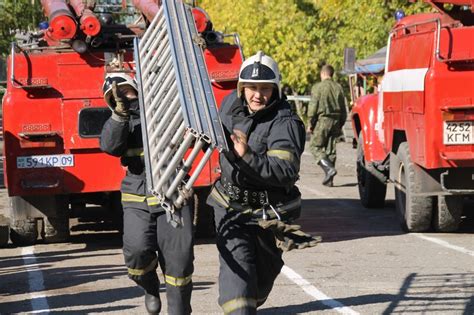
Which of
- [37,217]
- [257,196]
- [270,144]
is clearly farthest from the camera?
[37,217]

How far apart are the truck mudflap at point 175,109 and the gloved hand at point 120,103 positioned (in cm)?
99

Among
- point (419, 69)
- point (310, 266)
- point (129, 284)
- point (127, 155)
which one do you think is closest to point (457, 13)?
point (419, 69)

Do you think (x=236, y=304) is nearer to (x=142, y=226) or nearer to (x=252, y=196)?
(x=252, y=196)

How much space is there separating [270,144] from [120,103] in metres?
1.58

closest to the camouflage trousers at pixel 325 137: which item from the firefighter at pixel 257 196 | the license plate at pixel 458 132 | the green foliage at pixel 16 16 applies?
the license plate at pixel 458 132

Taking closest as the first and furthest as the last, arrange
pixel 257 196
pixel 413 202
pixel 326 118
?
pixel 257 196
pixel 413 202
pixel 326 118

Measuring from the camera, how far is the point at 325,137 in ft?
66.7

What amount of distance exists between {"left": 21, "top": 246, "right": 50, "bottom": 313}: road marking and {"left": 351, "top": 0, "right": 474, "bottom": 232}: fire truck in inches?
168

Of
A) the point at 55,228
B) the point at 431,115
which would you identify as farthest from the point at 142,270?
the point at 431,115

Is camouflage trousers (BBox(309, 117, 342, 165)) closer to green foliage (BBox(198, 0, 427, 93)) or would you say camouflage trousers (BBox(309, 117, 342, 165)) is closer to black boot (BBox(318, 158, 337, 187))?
black boot (BBox(318, 158, 337, 187))

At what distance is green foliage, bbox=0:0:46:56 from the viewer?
1483 inches

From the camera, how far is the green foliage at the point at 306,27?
1057 inches

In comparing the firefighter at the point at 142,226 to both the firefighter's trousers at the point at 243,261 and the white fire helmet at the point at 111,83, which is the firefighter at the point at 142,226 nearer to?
the white fire helmet at the point at 111,83

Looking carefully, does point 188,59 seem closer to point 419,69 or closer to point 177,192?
point 177,192
